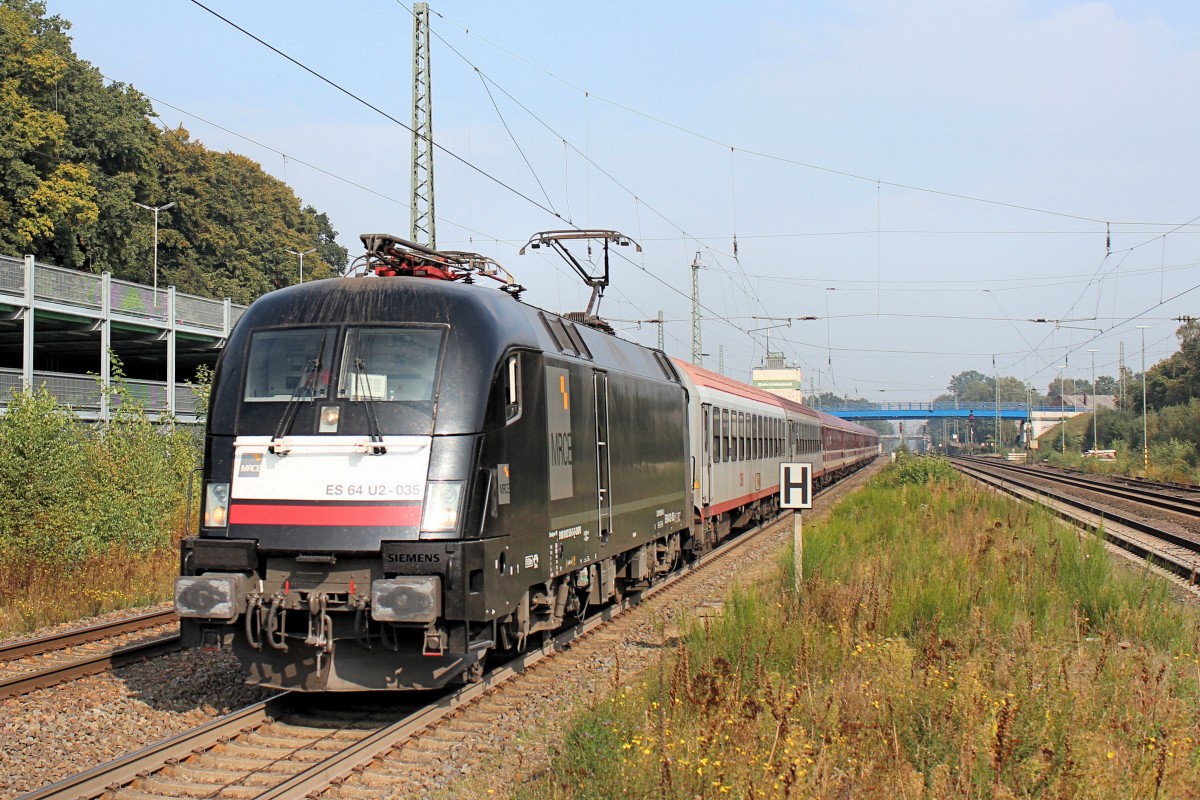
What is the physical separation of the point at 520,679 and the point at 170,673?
3.19m

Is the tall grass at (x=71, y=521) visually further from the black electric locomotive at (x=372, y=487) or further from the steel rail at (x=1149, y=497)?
the steel rail at (x=1149, y=497)

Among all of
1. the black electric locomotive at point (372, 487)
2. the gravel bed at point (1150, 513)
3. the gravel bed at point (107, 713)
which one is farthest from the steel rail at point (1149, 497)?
the gravel bed at point (107, 713)

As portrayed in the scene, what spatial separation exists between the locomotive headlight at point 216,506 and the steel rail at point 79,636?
3.86 m

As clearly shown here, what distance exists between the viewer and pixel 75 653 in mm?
10875

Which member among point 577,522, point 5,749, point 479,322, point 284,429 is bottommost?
point 5,749

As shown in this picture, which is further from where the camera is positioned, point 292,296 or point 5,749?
point 292,296

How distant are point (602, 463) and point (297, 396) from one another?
13.1 ft

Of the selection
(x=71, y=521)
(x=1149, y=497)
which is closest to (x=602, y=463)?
(x=71, y=521)

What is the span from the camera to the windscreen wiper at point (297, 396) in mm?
8109

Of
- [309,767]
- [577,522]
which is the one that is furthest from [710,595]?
[309,767]

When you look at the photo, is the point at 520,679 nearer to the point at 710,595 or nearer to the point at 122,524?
the point at 710,595

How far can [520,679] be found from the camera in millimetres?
9555

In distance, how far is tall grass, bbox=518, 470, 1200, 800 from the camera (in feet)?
17.9

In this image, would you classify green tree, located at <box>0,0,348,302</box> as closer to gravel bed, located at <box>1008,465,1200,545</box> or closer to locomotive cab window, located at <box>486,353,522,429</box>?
gravel bed, located at <box>1008,465,1200,545</box>
